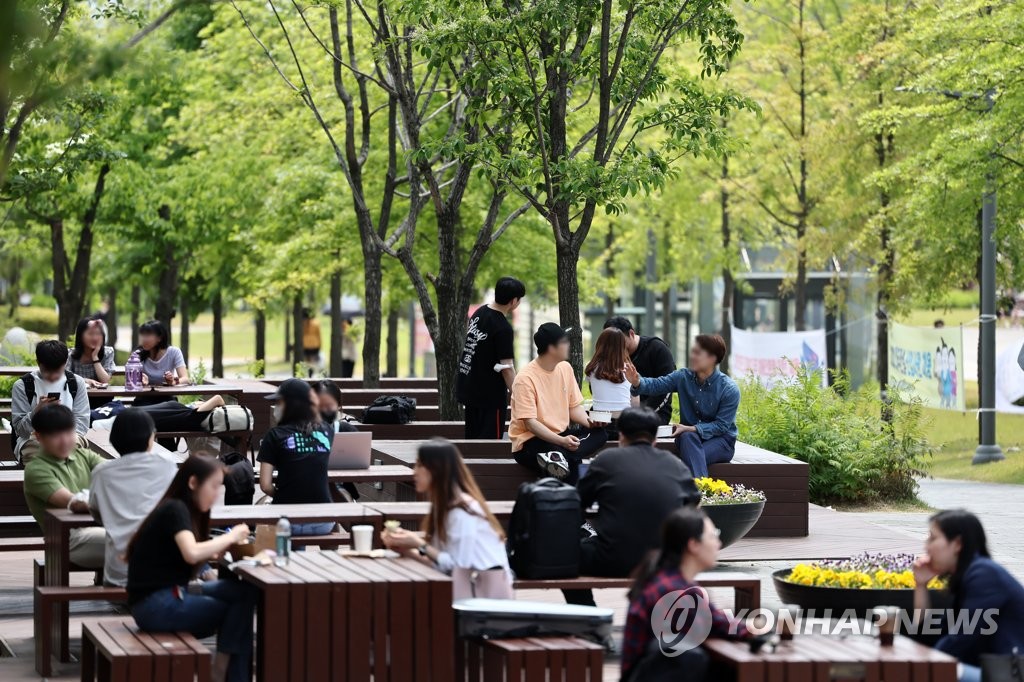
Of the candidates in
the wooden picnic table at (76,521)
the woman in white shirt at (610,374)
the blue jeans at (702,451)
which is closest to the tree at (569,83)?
the woman in white shirt at (610,374)

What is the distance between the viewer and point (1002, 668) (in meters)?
6.47

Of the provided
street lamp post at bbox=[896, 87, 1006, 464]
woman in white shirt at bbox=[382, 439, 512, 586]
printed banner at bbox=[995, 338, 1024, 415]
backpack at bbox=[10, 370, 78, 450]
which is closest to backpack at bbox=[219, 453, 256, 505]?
backpack at bbox=[10, 370, 78, 450]

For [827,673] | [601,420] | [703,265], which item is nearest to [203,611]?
[827,673]

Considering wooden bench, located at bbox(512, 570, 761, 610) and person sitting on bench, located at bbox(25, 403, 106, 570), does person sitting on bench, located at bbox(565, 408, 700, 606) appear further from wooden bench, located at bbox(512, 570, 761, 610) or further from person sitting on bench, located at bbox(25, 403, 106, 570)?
person sitting on bench, located at bbox(25, 403, 106, 570)

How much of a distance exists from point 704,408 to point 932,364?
519 inches

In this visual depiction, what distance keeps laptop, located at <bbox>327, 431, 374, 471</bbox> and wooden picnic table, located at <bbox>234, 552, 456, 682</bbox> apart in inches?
157

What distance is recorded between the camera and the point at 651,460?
8297mm

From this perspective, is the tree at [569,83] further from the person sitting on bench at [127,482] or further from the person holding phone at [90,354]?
the person sitting on bench at [127,482]

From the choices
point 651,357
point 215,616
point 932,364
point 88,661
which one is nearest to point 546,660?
point 215,616

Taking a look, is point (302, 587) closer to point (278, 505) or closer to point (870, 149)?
point (278, 505)

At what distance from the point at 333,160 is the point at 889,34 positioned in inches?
402

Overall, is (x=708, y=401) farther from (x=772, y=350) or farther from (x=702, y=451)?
(x=772, y=350)

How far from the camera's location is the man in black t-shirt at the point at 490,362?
42.2 feet

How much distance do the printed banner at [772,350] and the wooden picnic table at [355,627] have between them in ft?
63.4
